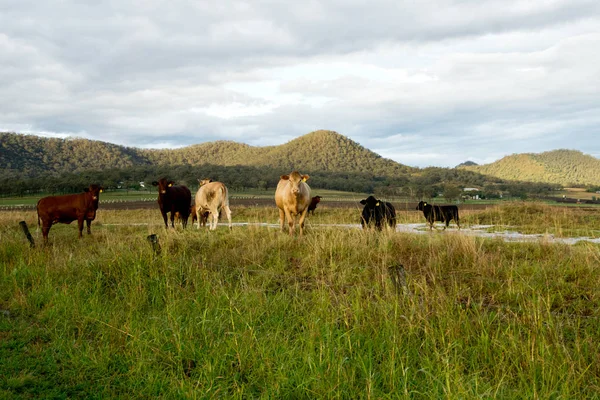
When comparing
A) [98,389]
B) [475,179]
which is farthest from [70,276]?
[475,179]

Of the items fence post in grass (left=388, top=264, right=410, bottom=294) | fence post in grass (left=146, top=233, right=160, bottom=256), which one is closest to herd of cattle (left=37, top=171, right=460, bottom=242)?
fence post in grass (left=146, top=233, right=160, bottom=256)

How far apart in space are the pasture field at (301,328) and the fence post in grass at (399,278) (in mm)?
29

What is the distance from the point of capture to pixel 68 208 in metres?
16.7

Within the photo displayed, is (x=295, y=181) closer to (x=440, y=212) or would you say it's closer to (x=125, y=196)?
(x=440, y=212)

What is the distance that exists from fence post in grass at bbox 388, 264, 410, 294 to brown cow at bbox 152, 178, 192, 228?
1303 centimetres

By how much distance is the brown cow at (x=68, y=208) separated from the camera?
1625cm

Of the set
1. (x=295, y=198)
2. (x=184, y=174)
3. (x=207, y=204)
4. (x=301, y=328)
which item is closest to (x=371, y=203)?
(x=295, y=198)

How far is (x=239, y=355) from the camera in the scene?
15.7 ft

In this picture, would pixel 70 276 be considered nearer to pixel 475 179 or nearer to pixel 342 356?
pixel 342 356

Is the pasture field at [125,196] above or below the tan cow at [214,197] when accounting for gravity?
below

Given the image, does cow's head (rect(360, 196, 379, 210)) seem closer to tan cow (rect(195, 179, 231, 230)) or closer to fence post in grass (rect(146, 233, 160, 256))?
tan cow (rect(195, 179, 231, 230))

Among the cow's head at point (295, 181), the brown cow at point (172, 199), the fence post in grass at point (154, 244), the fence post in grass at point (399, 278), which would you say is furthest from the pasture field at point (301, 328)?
the brown cow at point (172, 199)

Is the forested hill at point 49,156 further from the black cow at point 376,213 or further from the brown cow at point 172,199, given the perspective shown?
the black cow at point 376,213

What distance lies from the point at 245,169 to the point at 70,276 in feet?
472
